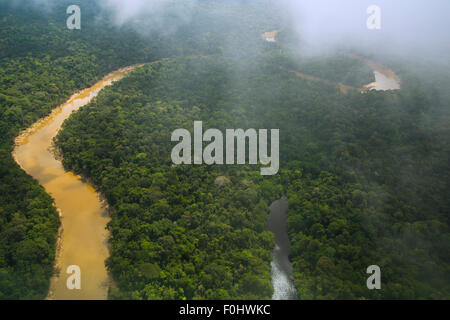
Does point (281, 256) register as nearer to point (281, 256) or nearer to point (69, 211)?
point (281, 256)

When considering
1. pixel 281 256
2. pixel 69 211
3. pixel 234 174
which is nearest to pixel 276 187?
pixel 234 174

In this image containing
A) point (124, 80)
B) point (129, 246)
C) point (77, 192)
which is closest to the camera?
point (129, 246)

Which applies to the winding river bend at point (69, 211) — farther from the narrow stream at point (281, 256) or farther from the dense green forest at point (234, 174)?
the narrow stream at point (281, 256)

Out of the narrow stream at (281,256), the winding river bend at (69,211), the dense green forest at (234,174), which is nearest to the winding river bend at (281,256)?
the narrow stream at (281,256)

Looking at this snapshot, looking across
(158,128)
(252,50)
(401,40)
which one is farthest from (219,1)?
(158,128)

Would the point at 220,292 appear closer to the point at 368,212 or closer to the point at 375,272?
the point at 375,272
